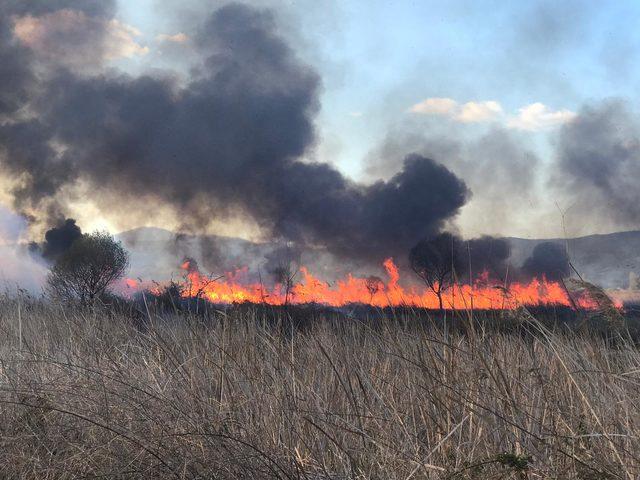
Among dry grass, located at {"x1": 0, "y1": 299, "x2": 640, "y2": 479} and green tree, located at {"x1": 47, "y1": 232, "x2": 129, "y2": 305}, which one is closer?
dry grass, located at {"x1": 0, "y1": 299, "x2": 640, "y2": 479}

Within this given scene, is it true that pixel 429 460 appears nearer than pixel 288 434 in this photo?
Yes

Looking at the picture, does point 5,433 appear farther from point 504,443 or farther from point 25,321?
point 25,321

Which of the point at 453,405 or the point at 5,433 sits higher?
the point at 453,405

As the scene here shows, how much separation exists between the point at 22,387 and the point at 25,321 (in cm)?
497

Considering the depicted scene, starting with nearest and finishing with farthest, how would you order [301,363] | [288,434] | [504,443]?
[504,443]
[288,434]
[301,363]

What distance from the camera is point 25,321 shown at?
9.08m

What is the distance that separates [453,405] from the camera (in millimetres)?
3414

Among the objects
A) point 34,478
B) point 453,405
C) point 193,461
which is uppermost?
point 453,405

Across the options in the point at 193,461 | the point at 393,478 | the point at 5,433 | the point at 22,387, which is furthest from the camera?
the point at 22,387

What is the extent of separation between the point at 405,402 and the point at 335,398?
483 millimetres

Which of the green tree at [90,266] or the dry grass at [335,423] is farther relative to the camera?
the green tree at [90,266]

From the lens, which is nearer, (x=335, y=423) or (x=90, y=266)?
(x=335, y=423)

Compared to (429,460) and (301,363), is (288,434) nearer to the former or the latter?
(429,460)

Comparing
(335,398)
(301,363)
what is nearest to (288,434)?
(335,398)
